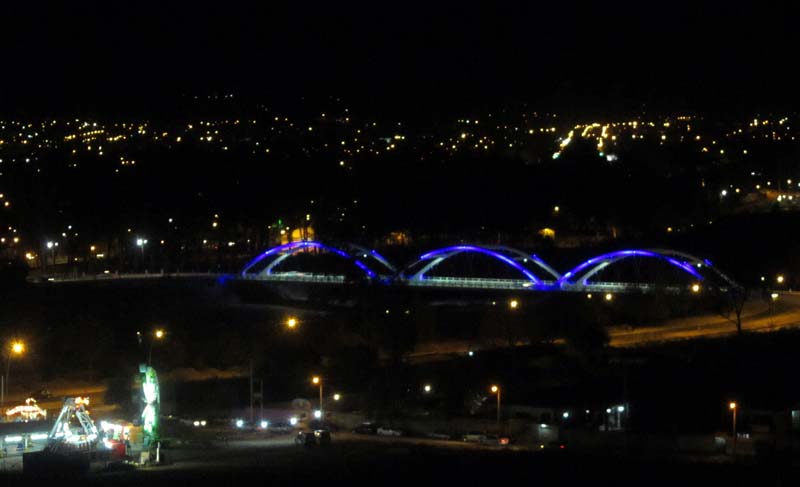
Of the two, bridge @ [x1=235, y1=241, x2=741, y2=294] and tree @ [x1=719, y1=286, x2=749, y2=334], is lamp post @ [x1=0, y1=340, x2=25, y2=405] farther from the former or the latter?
tree @ [x1=719, y1=286, x2=749, y2=334]

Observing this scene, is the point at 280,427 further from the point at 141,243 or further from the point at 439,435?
the point at 141,243

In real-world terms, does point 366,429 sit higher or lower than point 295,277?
lower

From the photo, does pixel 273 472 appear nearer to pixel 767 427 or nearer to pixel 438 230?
pixel 767 427

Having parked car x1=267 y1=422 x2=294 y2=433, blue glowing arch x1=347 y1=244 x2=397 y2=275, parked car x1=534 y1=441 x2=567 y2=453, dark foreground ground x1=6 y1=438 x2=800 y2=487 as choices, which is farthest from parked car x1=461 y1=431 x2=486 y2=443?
blue glowing arch x1=347 y1=244 x2=397 y2=275

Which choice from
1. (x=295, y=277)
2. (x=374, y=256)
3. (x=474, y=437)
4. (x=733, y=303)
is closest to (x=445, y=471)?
(x=474, y=437)

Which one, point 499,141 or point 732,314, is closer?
point 732,314

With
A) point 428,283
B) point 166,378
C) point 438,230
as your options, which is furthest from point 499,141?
point 166,378

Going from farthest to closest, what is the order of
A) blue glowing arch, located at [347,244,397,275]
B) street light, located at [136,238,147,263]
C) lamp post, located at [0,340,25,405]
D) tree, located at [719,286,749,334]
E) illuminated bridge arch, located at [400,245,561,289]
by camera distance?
street light, located at [136,238,147,263], blue glowing arch, located at [347,244,397,275], illuminated bridge arch, located at [400,245,561,289], tree, located at [719,286,749,334], lamp post, located at [0,340,25,405]
